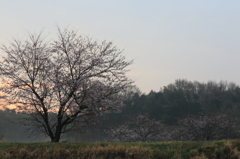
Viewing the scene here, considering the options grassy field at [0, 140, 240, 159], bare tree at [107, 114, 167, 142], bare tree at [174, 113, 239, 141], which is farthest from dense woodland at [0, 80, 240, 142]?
grassy field at [0, 140, 240, 159]

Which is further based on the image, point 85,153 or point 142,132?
point 142,132

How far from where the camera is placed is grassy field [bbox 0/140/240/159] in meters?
12.7

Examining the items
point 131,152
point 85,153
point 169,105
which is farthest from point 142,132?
point 169,105

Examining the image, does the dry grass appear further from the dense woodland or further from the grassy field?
the dense woodland

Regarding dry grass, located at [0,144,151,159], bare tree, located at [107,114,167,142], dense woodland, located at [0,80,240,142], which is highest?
dense woodland, located at [0,80,240,142]

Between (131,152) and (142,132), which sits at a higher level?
(142,132)

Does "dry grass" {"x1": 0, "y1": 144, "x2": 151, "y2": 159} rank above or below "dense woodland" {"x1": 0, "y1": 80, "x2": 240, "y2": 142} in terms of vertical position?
below

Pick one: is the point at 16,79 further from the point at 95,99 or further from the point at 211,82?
the point at 211,82

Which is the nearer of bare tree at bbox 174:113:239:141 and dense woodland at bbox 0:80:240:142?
bare tree at bbox 174:113:239:141

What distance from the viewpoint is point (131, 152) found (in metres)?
12.9

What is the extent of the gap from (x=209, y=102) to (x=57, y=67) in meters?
57.1

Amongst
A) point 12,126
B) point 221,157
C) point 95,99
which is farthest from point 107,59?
point 12,126

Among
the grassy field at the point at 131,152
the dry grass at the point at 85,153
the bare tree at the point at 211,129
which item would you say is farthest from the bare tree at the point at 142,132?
the dry grass at the point at 85,153

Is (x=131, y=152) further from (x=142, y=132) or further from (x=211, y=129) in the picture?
(x=142, y=132)
